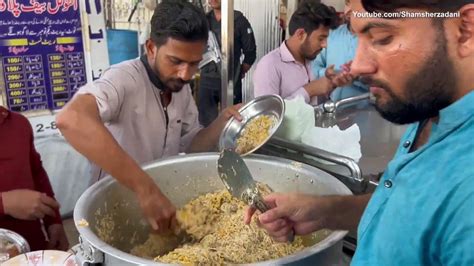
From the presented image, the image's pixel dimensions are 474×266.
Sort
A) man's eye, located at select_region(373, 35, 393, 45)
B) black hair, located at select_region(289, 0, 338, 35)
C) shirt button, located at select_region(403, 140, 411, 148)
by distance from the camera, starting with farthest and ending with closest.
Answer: black hair, located at select_region(289, 0, 338, 35) < shirt button, located at select_region(403, 140, 411, 148) < man's eye, located at select_region(373, 35, 393, 45)

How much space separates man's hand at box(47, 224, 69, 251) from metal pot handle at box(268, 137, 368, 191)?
0.82m

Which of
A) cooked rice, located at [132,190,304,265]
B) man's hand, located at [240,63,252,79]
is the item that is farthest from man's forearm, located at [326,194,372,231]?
man's hand, located at [240,63,252,79]

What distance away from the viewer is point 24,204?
1.35m

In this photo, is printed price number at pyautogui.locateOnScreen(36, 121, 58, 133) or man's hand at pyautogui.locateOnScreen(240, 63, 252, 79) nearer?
printed price number at pyautogui.locateOnScreen(36, 121, 58, 133)

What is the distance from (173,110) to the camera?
59.8 inches

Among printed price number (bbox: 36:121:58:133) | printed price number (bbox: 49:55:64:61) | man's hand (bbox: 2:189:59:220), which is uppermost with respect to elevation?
printed price number (bbox: 49:55:64:61)

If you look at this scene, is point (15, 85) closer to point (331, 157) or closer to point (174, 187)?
point (174, 187)

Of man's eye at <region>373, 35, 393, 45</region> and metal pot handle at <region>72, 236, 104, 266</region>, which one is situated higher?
man's eye at <region>373, 35, 393, 45</region>

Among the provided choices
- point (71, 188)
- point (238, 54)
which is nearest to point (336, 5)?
point (238, 54)

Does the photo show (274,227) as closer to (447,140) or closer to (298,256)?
(298,256)

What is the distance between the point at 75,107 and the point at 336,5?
209 cm

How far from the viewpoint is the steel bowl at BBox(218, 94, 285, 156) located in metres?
1.48

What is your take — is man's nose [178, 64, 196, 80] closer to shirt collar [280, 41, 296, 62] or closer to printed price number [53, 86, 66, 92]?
shirt collar [280, 41, 296, 62]

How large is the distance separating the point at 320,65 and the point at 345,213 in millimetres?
1687
